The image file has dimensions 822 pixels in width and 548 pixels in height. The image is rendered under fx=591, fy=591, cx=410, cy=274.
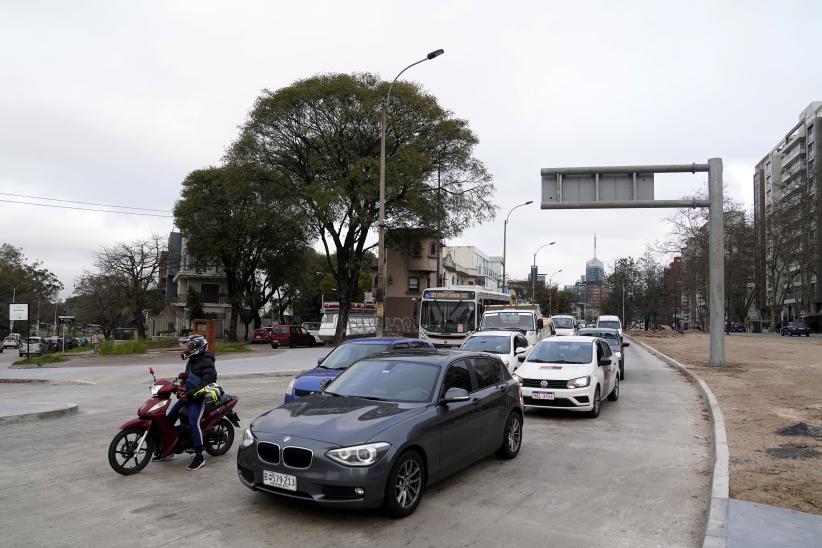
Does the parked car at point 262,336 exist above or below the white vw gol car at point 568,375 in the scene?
below

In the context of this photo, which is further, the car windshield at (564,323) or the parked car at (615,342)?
the car windshield at (564,323)

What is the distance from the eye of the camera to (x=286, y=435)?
17.2 feet

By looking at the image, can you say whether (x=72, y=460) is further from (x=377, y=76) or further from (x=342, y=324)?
(x=377, y=76)

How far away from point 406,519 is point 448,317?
761 inches

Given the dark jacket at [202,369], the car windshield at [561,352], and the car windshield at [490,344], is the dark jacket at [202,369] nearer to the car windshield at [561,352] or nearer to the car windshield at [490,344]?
the car windshield at [561,352]

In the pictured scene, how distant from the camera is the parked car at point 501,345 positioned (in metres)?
14.2

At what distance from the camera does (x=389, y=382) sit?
6.49 m

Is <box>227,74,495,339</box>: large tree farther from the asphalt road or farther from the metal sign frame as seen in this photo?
the asphalt road

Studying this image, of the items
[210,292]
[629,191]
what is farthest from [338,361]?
[210,292]

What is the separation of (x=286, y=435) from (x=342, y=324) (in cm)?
3571

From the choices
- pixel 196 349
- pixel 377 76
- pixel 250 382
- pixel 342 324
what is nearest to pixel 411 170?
pixel 377 76

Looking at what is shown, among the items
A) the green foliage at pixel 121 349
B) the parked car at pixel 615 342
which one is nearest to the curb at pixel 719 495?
the parked car at pixel 615 342

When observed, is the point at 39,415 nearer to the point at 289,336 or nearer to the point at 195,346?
the point at 195,346

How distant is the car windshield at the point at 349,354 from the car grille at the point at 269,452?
5423mm
